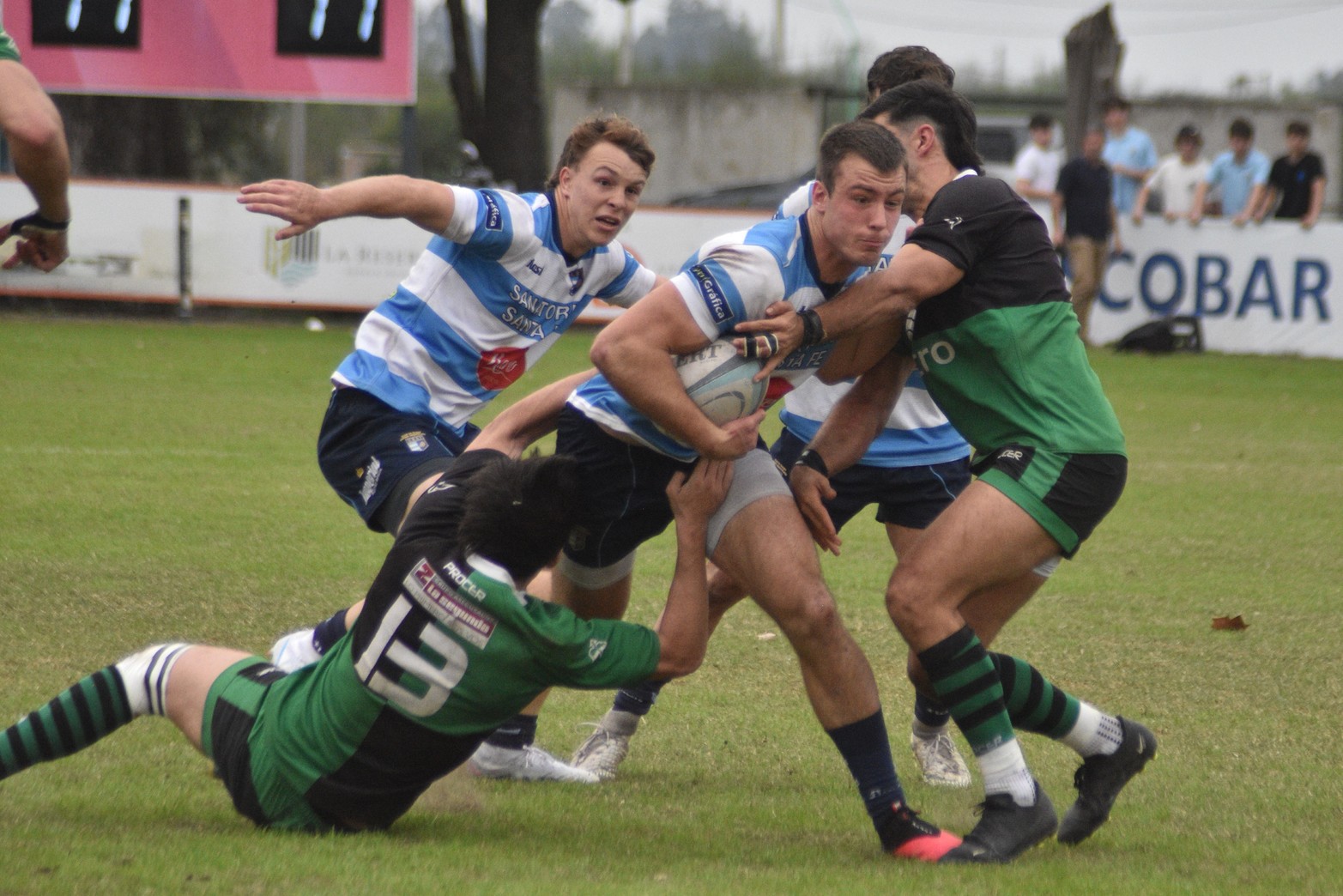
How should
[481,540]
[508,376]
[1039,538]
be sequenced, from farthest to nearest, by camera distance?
[508,376] < [1039,538] < [481,540]

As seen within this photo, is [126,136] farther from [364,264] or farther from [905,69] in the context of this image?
[905,69]

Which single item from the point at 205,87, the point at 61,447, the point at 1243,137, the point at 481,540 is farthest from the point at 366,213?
the point at 1243,137

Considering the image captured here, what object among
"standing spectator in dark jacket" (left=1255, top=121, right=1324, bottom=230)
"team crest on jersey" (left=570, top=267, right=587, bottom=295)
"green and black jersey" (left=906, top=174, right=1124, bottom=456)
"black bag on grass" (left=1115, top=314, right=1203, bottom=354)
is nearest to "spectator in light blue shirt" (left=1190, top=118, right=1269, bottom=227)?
"standing spectator in dark jacket" (left=1255, top=121, right=1324, bottom=230)

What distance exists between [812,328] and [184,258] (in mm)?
15490

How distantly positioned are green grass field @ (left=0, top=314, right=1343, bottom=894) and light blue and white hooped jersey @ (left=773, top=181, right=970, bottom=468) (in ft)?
3.15

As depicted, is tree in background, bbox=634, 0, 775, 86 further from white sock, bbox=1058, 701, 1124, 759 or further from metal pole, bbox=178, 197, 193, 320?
white sock, bbox=1058, 701, 1124, 759

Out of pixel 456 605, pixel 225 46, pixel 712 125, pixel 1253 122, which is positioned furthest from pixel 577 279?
pixel 1253 122

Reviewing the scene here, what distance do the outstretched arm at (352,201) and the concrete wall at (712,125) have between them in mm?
30585

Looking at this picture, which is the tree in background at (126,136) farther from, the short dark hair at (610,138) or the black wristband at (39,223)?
the black wristband at (39,223)

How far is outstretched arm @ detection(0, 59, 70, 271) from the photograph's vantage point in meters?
3.66

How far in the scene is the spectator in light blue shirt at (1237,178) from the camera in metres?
19.0

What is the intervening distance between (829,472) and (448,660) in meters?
1.40

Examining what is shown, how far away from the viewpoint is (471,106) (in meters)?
25.5

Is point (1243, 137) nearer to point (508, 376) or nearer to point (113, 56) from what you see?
point (113, 56)
